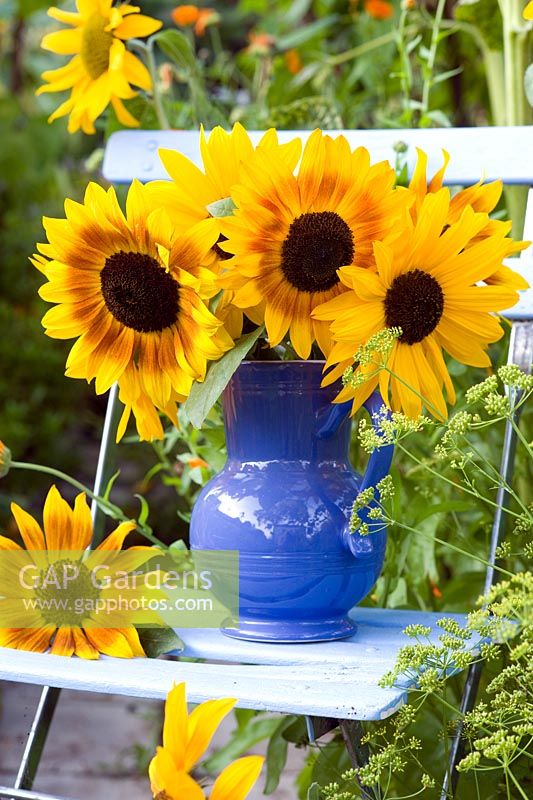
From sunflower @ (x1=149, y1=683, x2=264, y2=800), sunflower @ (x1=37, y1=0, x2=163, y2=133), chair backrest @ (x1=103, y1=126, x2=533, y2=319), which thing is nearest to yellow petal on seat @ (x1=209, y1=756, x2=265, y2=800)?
sunflower @ (x1=149, y1=683, x2=264, y2=800)

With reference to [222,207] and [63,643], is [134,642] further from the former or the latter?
[222,207]

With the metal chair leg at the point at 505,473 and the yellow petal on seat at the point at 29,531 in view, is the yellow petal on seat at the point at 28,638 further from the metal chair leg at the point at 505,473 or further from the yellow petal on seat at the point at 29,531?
the metal chair leg at the point at 505,473

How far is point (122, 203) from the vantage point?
6.88 ft

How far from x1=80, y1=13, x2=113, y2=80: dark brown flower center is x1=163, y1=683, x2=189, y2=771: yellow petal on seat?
0.73m

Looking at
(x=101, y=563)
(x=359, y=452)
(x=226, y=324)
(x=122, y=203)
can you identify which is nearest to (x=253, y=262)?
(x=226, y=324)

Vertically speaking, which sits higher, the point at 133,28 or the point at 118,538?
the point at 133,28

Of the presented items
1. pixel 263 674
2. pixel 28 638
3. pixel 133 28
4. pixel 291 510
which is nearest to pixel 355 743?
pixel 263 674

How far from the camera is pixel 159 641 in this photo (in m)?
0.95

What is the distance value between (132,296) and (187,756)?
0.37m

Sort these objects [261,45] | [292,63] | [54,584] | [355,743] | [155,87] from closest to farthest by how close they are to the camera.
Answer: [355,743] < [54,584] < [155,87] < [261,45] < [292,63]

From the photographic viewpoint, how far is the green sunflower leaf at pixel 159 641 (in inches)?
37.3

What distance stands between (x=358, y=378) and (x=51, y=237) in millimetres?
283

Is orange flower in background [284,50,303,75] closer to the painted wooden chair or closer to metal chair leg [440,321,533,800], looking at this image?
the painted wooden chair

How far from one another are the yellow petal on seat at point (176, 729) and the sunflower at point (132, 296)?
28 cm
